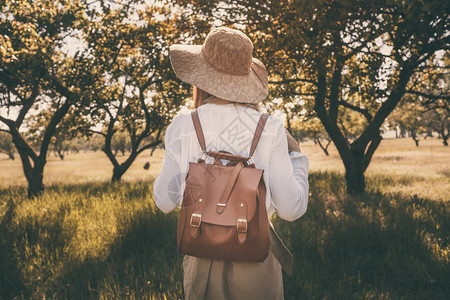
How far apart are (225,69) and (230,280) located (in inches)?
49.6

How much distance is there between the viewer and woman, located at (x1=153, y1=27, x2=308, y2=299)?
145cm

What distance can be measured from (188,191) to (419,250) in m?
4.16

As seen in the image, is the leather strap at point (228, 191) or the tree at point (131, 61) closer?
the leather strap at point (228, 191)

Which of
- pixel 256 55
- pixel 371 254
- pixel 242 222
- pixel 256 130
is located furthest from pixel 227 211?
pixel 256 55

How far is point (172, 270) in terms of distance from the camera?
3.53 meters

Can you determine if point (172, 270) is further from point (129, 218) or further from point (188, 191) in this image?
point (188, 191)

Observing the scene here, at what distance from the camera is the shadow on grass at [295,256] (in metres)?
3.17

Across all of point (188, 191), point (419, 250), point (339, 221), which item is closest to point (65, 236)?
point (188, 191)

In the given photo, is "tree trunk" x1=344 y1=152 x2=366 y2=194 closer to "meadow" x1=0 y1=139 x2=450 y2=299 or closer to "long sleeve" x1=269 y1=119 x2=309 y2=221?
"meadow" x1=0 y1=139 x2=450 y2=299

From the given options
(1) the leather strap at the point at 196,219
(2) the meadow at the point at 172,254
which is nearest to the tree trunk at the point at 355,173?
(2) the meadow at the point at 172,254

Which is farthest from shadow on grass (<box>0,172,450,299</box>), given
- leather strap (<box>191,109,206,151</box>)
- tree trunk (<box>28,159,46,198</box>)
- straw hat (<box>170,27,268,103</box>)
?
tree trunk (<box>28,159,46,198</box>)

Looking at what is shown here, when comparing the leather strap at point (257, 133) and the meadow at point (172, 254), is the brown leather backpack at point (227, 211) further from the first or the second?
the meadow at point (172, 254)

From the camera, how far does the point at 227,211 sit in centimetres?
133

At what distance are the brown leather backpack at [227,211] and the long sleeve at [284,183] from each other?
0.36 ft
